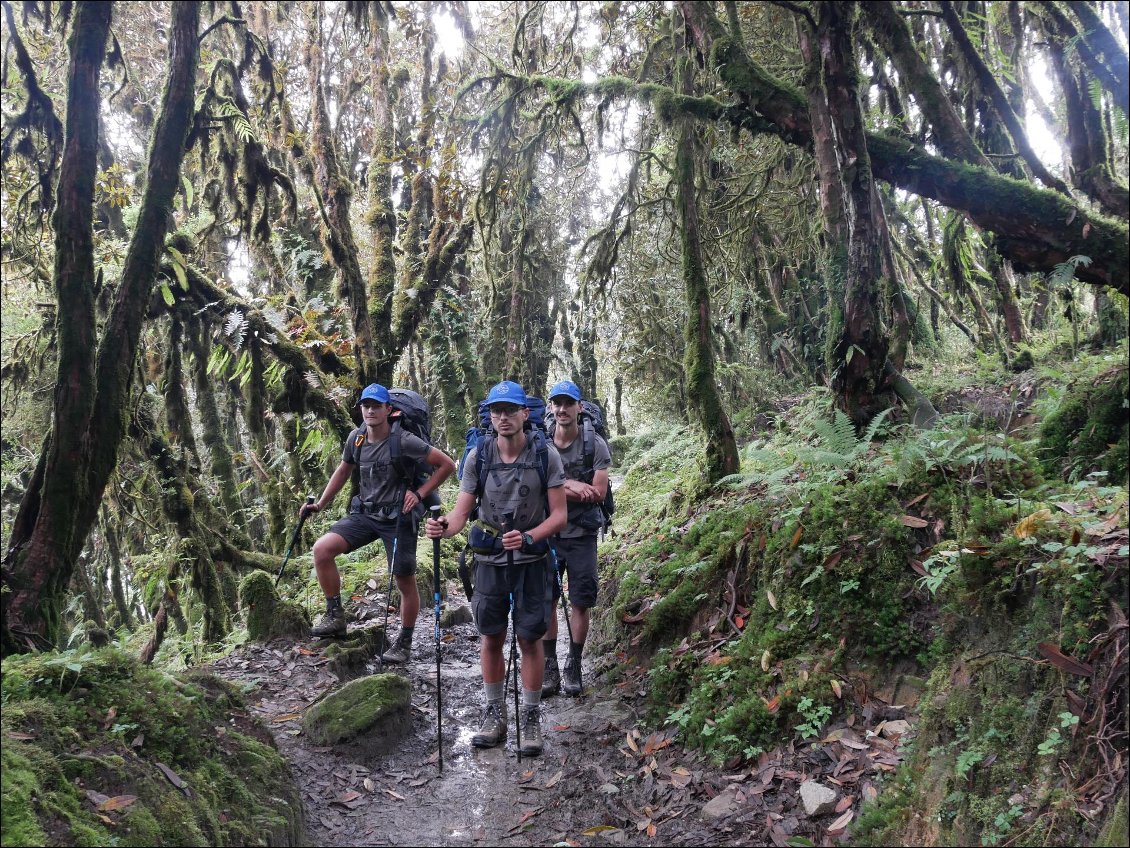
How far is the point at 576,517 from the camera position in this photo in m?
6.94

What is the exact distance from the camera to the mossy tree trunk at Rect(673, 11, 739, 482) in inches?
339

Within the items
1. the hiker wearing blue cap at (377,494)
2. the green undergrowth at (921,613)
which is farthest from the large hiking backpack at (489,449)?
the green undergrowth at (921,613)

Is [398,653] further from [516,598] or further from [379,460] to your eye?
[516,598]

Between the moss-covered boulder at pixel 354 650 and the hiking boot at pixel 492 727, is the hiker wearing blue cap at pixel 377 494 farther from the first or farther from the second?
the hiking boot at pixel 492 727

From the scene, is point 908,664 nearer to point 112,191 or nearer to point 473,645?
point 473,645

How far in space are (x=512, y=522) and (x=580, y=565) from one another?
1.69 metres

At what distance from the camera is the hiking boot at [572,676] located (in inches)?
278

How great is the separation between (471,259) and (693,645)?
17439 millimetres

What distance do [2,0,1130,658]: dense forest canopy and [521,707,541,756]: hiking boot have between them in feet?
11.2

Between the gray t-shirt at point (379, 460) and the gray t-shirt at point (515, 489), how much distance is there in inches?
59.5

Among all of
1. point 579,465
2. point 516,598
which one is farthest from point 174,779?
point 579,465

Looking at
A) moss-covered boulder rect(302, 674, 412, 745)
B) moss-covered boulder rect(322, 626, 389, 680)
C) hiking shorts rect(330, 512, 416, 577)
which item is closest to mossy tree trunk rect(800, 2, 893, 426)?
hiking shorts rect(330, 512, 416, 577)

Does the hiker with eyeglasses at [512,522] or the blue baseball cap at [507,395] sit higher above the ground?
the blue baseball cap at [507,395]

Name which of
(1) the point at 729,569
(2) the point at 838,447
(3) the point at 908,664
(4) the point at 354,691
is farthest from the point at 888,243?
(4) the point at 354,691
